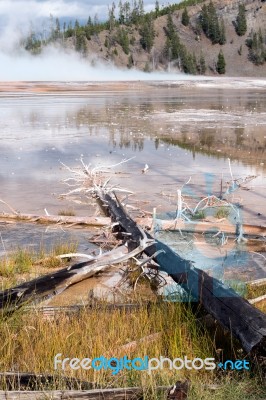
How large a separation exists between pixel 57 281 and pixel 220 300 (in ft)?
5.75

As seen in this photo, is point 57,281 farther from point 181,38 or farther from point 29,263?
point 181,38

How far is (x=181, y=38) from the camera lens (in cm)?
11812

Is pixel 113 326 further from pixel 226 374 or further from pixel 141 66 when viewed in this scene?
pixel 141 66

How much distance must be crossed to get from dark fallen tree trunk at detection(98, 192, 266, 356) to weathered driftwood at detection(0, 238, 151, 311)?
302 mm

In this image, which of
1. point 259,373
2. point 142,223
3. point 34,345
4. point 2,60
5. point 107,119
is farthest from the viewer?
point 2,60

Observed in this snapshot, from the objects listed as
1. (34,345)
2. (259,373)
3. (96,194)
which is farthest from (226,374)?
(96,194)

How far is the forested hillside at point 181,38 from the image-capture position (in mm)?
107625

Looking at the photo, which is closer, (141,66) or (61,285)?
(61,285)

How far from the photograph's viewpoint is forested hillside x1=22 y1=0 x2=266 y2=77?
108 meters

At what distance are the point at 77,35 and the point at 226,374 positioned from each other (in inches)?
4634

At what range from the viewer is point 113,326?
476 centimetres

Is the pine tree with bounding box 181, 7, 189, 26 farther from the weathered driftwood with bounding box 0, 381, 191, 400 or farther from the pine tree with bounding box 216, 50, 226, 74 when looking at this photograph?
the weathered driftwood with bounding box 0, 381, 191, 400

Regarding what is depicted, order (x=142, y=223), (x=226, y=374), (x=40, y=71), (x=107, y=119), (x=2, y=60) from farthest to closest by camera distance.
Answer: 1. (x=2, y=60)
2. (x=40, y=71)
3. (x=107, y=119)
4. (x=142, y=223)
5. (x=226, y=374)

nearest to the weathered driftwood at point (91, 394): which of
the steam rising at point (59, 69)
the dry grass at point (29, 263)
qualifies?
the dry grass at point (29, 263)
